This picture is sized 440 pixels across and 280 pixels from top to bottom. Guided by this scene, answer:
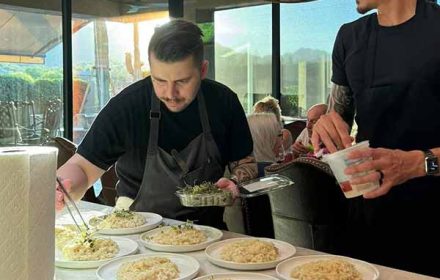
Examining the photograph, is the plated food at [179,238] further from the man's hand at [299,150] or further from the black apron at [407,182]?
the man's hand at [299,150]

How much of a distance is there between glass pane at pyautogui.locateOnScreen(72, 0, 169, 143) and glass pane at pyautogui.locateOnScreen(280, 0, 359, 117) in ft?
5.62

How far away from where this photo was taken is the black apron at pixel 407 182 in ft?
5.02

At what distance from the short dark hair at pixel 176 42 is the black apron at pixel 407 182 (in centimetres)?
57

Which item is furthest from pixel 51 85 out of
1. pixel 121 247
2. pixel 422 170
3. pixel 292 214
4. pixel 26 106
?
pixel 422 170

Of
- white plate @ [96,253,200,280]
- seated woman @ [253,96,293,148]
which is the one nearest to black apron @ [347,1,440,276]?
white plate @ [96,253,200,280]

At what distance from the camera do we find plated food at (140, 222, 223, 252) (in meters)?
1.48

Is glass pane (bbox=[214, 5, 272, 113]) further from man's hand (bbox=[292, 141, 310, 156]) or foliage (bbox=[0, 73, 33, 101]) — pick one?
man's hand (bbox=[292, 141, 310, 156])

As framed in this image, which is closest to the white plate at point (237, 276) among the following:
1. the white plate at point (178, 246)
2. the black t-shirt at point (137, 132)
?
the white plate at point (178, 246)

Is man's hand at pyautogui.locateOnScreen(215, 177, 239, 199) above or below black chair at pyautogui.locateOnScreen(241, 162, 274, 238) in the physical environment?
above

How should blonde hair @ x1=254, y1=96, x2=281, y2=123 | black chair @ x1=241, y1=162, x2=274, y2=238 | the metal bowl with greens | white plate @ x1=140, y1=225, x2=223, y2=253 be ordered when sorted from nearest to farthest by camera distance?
1. white plate @ x1=140, y1=225, x2=223, y2=253
2. the metal bowl with greens
3. black chair @ x1=241, y1=162, x2=274, y2=238
4. blonde hair @ x1=254, y1=96, x2=281, y2=123

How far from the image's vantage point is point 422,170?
4.43 feet

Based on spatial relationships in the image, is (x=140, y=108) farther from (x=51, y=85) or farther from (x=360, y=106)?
(x=51, y=85)

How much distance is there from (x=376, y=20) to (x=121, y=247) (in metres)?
1.07

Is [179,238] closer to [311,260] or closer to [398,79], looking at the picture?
[311,260]
